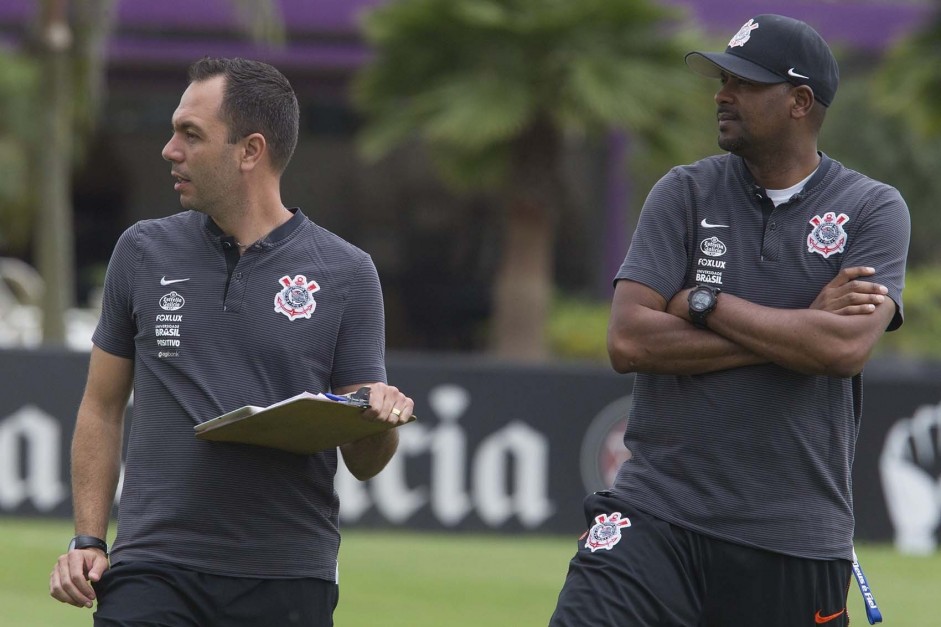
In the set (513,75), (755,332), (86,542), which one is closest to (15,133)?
(513,75)

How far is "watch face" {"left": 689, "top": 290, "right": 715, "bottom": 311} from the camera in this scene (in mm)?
4027

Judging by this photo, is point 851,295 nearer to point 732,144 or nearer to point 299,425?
point 732,144

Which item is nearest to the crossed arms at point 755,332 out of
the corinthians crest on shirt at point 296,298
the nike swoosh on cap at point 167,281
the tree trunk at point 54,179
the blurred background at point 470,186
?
the corinthians crest on shirt at point 296,298

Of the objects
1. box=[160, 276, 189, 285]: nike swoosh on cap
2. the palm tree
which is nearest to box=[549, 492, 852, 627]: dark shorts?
box=[160, 276, 189, 285]: nike swoosh on cap

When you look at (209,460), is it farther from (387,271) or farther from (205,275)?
(387,271)

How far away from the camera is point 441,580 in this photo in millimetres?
10188

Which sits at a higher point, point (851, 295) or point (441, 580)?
point (851, 295)

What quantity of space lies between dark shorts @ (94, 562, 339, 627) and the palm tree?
1157 cm

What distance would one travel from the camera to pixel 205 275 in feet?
12.5

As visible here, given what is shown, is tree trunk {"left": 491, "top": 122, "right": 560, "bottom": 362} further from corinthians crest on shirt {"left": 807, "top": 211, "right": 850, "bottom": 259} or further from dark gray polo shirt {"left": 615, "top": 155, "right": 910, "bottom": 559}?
corinthians crest on shirt {"left": 807, "top": 211, "right": 850, "bottom": 259}

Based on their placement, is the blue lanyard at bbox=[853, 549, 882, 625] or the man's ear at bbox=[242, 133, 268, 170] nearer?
the man's ear at bbox=[242, 133, 268, 170]

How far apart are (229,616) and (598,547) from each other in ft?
3.22

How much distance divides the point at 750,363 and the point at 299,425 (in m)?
1.19

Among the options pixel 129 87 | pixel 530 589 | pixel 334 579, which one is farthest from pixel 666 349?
pixel 129 87
